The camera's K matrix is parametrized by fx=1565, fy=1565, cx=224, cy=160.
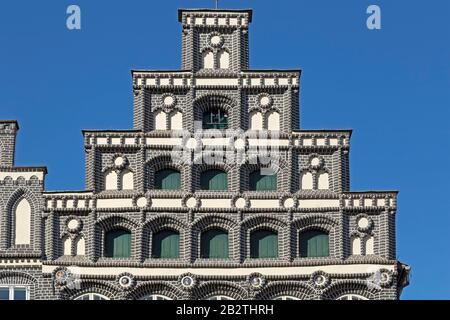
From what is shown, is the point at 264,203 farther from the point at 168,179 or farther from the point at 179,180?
the point at 168,179

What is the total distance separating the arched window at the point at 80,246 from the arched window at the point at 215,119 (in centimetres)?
571

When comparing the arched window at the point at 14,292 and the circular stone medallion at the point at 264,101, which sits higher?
the circular stone medallion at the point at 264,101

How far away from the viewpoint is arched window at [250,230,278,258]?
50969mm

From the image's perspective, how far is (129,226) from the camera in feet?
168

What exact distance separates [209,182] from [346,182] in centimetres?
453

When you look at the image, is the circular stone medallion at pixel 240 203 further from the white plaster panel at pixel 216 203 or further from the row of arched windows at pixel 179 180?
the row of arched windows at pixel 179 180

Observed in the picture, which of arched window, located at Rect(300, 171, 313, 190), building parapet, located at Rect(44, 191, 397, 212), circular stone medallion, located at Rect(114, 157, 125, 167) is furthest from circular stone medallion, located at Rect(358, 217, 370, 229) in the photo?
circular stone medallion, located at Rect(114, 157, 125, 167)

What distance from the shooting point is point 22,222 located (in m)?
51.4

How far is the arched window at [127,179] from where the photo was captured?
51719 millimetres

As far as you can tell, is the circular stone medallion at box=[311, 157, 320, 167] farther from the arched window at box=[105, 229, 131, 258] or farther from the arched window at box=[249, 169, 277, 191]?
the arched window at box=[105, 229, 131, 258]

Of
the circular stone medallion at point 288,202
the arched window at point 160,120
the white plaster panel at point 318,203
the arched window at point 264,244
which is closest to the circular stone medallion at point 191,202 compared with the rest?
the arched window at point 264,244

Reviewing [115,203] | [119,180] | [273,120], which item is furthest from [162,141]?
[273,120]
